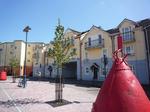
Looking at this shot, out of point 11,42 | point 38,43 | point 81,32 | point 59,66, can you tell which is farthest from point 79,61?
point 11,42

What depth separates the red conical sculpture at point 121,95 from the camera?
3.77m

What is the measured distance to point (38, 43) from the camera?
69875 millimetres

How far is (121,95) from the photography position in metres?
3.86

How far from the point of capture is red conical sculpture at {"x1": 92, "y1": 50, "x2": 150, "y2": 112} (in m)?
3.77

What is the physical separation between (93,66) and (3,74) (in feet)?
58.2

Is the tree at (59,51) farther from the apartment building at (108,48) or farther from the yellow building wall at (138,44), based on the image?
the yellow building wall at (138,44)

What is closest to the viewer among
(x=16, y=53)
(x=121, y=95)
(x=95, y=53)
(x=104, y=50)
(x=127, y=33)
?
(x=121, y=95)

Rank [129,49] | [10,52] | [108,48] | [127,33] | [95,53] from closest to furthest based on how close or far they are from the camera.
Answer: [129,49] → [127,33] → [108,48] → [95,53] → [10,52]

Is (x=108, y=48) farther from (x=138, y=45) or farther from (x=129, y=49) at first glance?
(x=138, y=45)

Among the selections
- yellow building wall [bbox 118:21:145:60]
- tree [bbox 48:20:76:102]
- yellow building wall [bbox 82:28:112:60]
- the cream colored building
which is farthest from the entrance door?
tree [bbox 48:20:76:102]

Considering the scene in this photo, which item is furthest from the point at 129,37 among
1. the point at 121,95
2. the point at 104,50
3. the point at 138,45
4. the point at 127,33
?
the point at 121,95

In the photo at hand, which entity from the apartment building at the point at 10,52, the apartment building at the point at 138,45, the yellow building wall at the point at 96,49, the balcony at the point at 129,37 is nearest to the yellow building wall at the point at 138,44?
the apartment building at the point at 138,45

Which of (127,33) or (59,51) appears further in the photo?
(127,33)

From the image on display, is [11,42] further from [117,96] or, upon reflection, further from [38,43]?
[117,96]
